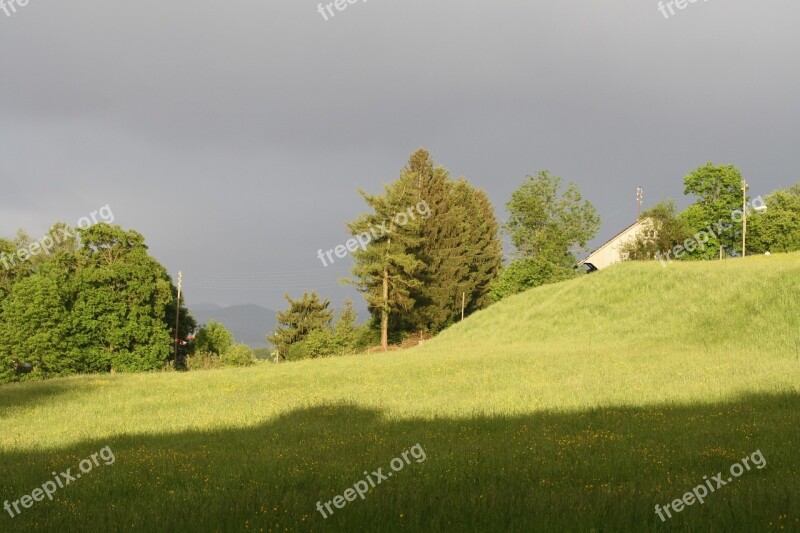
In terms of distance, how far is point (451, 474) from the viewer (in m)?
9.98

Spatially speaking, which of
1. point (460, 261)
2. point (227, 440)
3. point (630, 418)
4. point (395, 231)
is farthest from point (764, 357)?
point (460, 261)

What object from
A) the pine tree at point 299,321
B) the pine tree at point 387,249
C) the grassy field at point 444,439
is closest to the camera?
the grassy field at point 444,439

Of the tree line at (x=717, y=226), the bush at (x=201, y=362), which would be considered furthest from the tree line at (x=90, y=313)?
the tree line at (x=717, y=226)

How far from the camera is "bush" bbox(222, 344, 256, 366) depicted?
74.8 meters

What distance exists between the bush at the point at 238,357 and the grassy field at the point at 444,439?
38.6 metres

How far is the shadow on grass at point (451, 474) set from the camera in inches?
288

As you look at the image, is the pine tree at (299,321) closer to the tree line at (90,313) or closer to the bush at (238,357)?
the bush at (238,357)

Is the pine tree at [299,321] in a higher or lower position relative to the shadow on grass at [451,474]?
higher

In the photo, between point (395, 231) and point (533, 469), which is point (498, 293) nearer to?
point (395, 231)

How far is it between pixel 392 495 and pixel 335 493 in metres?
0.93

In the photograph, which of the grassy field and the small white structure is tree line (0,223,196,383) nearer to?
the grassy field

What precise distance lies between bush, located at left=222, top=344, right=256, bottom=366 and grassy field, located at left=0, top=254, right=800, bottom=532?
38.6 m

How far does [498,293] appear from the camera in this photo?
267 feet

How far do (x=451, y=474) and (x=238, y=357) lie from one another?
7160 cm
